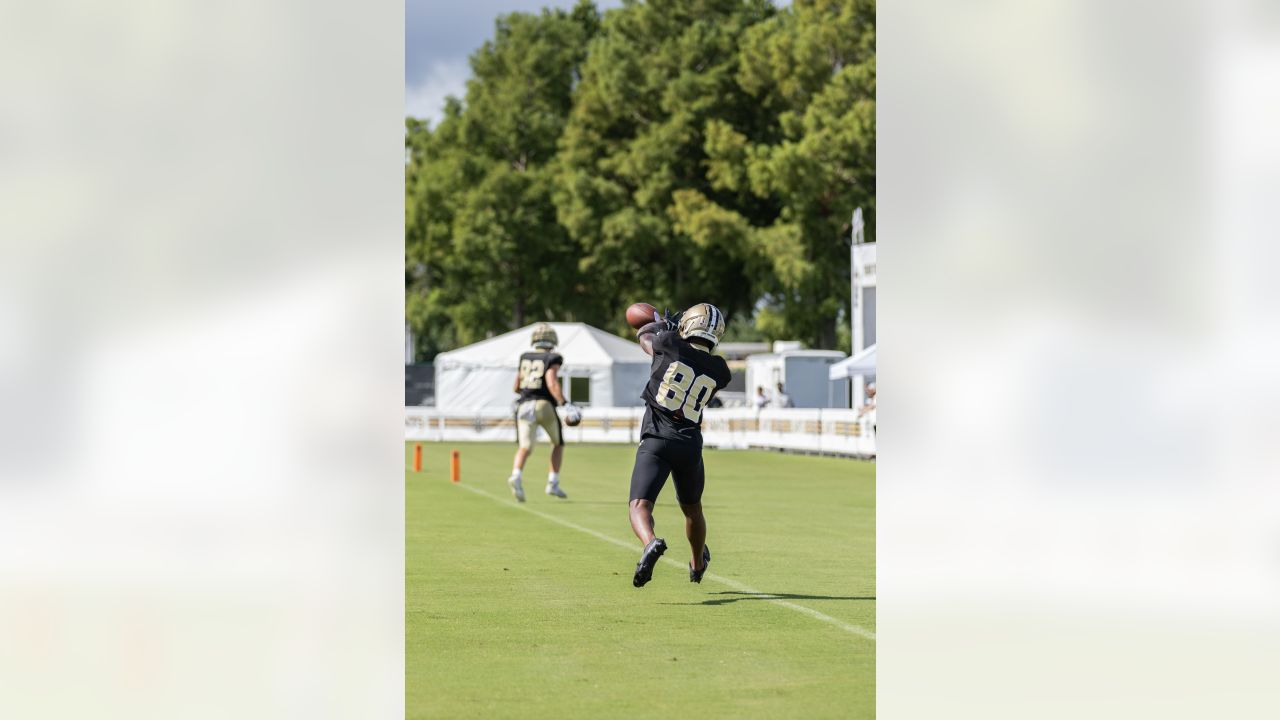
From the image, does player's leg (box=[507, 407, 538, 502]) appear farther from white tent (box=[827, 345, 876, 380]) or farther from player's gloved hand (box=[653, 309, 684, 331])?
white tent (box=[827, 345, 876, 380])

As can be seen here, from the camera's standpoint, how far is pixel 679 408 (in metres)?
9.57

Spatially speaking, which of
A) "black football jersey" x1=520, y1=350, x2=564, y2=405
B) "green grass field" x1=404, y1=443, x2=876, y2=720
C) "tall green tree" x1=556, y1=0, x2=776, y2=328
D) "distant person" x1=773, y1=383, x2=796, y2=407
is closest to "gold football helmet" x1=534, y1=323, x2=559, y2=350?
"black football jersey" x1=520, y1=350, x2=564, y2=405

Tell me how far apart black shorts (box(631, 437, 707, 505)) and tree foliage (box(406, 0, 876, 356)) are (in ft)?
130

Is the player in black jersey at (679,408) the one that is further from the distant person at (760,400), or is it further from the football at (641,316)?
the distant person at (760,400)

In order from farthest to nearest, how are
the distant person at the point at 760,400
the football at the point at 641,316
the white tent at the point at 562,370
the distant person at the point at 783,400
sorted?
the white tent at the point at 562,370 < the distant person at the point at 760,400 < the distant person at the point at 783,400 < the football at the point at 641,316

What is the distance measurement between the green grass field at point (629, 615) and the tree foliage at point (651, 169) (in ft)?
111

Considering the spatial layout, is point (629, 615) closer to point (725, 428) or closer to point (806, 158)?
point (725, 428)

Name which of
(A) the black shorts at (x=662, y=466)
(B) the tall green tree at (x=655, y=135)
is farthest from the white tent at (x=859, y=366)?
(A) the black shorts at (x=662, y=466)

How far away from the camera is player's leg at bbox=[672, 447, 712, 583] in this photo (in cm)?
964

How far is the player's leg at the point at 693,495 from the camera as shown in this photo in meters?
9.64

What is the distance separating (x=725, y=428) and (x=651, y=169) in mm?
18121
